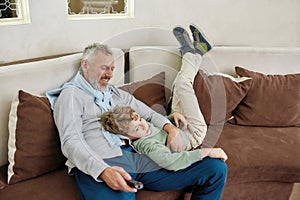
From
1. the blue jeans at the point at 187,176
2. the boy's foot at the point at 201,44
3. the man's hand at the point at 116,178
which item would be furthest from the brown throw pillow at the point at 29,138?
the boy's foot at the point at 201,44

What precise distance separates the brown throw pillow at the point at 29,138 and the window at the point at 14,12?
55cm

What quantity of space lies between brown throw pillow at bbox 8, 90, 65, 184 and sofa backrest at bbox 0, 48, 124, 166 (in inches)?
2.0

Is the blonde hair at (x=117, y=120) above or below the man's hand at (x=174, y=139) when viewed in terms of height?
above

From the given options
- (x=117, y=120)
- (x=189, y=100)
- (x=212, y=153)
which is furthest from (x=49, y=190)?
(x=189, y=100)

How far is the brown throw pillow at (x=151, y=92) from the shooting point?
1.83 meters

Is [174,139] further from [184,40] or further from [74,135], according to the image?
[184,40]

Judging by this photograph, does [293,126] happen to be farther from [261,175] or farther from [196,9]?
[196,9]

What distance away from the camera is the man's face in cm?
151

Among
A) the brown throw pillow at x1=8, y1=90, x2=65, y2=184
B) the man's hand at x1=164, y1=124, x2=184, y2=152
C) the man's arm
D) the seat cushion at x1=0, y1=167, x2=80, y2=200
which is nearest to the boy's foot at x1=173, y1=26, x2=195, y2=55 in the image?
the man's hand at x1=164, y1=124, x2=184, y2=152

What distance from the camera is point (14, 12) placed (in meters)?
1.78

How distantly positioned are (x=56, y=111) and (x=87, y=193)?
39 centimetres

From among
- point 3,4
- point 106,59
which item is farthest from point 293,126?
point 3,4

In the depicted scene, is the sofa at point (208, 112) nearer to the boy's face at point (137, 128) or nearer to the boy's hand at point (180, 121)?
the boy's hand at point (180, 121)

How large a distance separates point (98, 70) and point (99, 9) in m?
0.80
